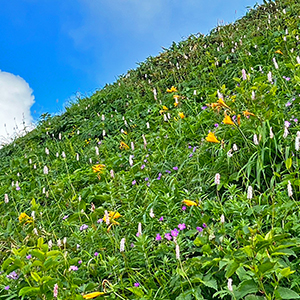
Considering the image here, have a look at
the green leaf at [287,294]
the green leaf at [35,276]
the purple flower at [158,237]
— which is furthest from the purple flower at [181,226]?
the green leaf at [35,276]

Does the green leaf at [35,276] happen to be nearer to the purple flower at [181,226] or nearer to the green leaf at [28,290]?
the green leaf at [28,290]

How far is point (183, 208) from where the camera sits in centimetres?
259

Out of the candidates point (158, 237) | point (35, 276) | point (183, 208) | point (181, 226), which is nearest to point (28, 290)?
point (35, 276)

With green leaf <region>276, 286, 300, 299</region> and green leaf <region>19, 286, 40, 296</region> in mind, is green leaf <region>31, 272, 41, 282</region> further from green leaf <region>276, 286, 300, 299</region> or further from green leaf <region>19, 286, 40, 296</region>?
green leaf <region>276, 286, 300, 299</region>

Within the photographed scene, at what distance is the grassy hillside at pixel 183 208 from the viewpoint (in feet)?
5.99

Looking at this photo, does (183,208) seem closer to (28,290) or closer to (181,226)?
(181,226)

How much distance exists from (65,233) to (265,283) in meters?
2.12

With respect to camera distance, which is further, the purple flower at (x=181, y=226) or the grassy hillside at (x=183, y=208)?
the purple flower at (x=181, y=226)

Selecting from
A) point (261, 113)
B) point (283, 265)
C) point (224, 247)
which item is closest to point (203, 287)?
point (224, 247)

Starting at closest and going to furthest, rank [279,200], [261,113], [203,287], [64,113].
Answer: [203,287]
[279,200]
[261,113]
[64,113]

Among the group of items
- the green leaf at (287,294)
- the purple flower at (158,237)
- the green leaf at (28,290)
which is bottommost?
the green leaf at (287,294)

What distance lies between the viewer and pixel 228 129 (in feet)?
10.9

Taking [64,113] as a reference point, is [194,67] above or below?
below

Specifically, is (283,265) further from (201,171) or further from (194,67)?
(194,67)
